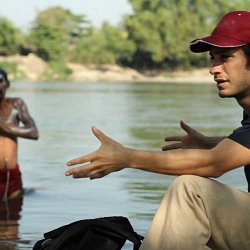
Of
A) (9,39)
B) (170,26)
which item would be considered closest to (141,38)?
(170,26)

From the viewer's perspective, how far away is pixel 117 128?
21.0 m

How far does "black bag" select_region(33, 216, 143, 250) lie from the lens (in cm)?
420

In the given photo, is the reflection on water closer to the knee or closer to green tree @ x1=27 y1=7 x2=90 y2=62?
the knee

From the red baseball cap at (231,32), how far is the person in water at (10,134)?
14.6 ft

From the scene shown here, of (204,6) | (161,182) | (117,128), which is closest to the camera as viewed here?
(161,182)

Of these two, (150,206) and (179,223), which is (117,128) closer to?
(150,206)

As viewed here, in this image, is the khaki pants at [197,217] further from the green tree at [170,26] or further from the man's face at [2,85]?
the green tree at [170,26]

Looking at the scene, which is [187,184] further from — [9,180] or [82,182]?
[82,182]

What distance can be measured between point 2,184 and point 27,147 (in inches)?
273

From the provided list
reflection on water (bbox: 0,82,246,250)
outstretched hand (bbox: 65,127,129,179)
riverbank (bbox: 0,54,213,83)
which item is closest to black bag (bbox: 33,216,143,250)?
outstretched hand (bbox: 65,127,129,179)

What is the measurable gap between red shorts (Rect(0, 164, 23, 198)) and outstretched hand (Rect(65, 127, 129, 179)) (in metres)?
4.63

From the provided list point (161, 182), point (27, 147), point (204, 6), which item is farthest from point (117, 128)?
point (204, 6)

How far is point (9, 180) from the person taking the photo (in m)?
8.49

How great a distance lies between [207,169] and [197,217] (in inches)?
9.1
